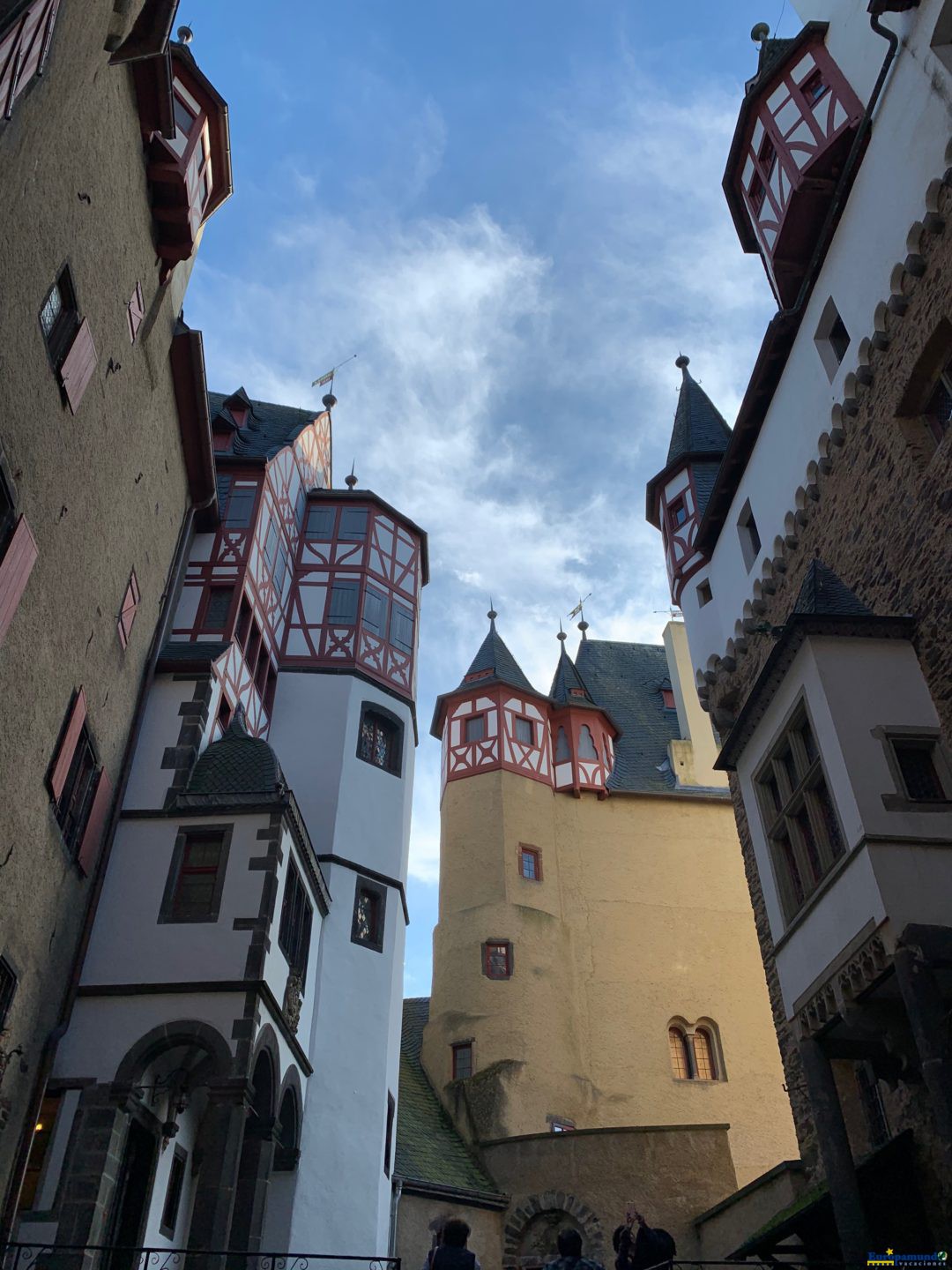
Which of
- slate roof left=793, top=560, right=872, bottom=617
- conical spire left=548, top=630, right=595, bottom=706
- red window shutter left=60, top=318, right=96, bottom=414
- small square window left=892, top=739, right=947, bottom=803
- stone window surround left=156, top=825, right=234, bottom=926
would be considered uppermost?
conical spire left=548, top=630, right=595, bottom=706

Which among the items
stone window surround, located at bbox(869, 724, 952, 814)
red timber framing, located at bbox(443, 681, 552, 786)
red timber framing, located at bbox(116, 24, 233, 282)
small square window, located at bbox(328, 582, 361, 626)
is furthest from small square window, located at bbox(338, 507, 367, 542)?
stone window surround, located at bbox(869, 724, 952, 814)

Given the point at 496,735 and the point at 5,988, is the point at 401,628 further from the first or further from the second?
the point at 5,988

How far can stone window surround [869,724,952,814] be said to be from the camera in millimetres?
10359

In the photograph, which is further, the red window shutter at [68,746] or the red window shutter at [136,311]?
the red window shutter at [136,311]

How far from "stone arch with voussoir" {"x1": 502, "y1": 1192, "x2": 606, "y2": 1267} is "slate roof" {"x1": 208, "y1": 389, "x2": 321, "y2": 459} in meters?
16.1

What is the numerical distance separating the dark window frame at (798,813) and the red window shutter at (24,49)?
32.9 feet

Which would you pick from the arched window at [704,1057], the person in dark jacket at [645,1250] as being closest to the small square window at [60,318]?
the person in dark jacket at [645,1250]

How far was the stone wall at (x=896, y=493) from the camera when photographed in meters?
11.6

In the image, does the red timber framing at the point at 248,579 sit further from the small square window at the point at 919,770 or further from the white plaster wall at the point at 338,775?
the small square window at the point at 919,770

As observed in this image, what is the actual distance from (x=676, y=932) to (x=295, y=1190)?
581 inches

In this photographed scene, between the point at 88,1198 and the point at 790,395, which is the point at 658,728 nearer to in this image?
the point at 790,395

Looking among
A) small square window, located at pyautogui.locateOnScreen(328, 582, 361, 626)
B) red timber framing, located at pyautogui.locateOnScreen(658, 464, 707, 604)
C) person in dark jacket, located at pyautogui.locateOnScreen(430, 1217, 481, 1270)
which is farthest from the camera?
small square window, located at pyautogui.locateOnScreen(328, 582, 361, 626)

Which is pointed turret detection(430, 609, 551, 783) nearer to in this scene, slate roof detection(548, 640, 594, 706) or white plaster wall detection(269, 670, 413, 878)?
slate roof detection(548, 640, 594, 706)

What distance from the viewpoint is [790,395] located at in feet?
52.5
